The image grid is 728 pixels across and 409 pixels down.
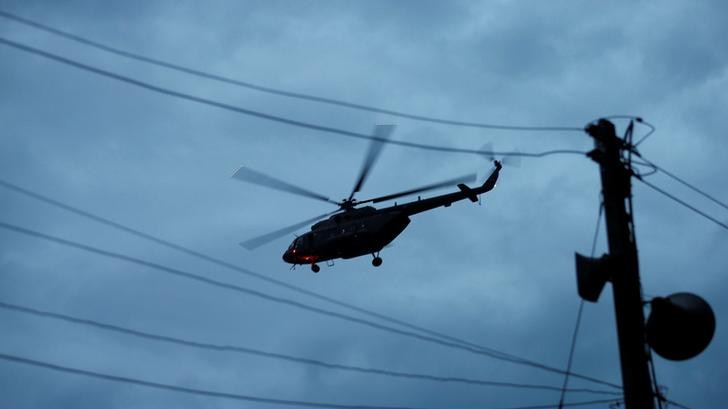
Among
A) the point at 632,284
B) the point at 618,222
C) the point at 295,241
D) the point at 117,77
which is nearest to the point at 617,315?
the point at 632,284

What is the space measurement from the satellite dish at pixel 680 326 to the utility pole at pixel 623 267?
1.36 ft

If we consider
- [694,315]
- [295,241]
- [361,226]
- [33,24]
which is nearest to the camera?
[33,24]

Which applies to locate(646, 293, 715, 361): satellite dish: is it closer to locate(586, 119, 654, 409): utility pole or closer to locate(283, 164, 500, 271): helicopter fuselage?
locate(586, 119, 654, 409): utility pole

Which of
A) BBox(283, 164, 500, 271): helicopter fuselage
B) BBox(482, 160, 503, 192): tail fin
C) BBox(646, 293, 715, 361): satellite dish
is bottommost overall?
BBox(646, 293, 715, 361): satellite dish

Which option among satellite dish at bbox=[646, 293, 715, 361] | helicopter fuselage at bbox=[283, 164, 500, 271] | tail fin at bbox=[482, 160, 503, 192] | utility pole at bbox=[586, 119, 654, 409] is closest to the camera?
utility pole at bbox=[586, 119, 654, 409]

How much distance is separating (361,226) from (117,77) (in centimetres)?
1839

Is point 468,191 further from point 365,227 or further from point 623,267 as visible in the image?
point 623,267

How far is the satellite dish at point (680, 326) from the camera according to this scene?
411 inches

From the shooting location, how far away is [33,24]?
9.83 metres

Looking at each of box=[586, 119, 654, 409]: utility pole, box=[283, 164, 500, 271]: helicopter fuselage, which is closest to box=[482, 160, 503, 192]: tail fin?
box=[283, 164, 500, 271]: helicopter fuselage

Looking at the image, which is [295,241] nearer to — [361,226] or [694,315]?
[361,226]

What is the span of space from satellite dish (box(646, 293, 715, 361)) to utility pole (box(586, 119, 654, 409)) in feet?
1.36

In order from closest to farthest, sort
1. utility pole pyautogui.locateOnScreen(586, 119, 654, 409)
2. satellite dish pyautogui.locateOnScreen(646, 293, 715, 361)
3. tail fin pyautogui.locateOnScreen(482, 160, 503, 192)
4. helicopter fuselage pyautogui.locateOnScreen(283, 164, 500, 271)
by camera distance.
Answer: utility pole pyautogui.locateOnScreen(586, 119, 654, 409)
satellite dish pyautogui.locateOnScreen(646, 293, 715, 361)
helicopter fuselage pyautogui.locateOnScreen(283, 164, 500, 271)
tail fin pyautogui.locateOnScreen(482, 160, 503, 192)

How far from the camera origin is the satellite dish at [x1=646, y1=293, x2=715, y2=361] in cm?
1044
